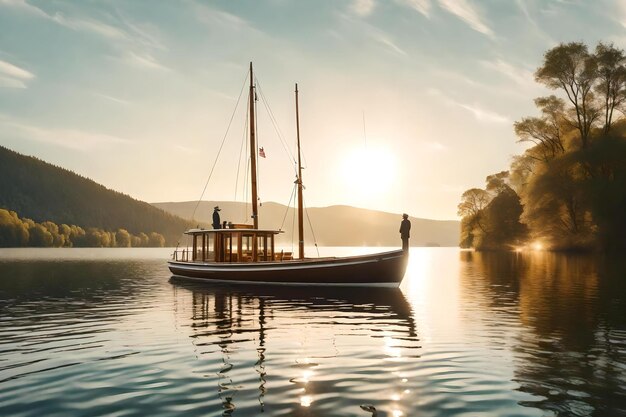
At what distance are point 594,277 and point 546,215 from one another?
92.2ft

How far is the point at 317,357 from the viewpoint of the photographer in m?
11.7

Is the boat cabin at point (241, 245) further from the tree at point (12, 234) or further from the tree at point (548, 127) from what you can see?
the tree at point (12, 234)

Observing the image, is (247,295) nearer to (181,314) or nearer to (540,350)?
(181,314)

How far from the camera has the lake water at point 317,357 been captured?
8.24 m

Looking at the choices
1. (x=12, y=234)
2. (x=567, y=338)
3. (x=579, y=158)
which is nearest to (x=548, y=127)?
(x=579, y=158)

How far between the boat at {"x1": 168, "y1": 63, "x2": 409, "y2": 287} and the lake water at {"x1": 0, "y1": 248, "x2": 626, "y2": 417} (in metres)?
5.42

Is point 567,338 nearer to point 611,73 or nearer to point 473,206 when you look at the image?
point 611,73

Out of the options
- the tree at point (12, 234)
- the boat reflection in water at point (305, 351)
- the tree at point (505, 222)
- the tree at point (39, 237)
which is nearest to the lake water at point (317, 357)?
the boat reflection in water at point (305, 351)

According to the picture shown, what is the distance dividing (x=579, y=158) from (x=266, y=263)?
129 feet

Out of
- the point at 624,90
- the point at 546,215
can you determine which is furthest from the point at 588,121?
the point at 546,215

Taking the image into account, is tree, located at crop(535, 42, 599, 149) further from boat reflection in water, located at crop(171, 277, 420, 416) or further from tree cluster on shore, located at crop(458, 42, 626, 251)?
boat reflection in water, located at crop(171, 277, 420, 416)

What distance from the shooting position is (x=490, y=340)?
45.1 ft

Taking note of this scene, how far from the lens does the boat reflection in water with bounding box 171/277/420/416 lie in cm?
842

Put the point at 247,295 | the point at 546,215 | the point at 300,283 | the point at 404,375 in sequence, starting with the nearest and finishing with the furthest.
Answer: the point at 404,375
the point at 247,295
the point at 300,283
the point at 546,215
